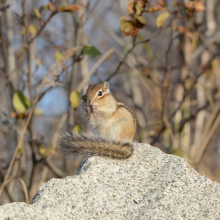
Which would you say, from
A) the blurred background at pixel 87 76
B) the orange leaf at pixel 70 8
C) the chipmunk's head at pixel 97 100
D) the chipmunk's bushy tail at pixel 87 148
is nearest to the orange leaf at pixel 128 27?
the blurred background at pixel 87 76

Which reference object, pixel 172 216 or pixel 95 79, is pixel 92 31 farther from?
pixel 172 216

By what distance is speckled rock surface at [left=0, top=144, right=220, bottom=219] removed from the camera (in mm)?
1579

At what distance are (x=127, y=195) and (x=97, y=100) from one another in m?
1.54

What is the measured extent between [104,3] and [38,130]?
2946 mm

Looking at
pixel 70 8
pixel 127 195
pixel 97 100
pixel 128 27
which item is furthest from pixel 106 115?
pixel 127 195

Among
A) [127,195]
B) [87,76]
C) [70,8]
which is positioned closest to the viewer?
[127,195]

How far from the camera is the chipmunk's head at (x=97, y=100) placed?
3.18 meters

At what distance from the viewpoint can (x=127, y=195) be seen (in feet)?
5.89

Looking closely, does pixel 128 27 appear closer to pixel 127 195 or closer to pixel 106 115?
pixel 106 115

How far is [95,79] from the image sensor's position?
24.5 feet

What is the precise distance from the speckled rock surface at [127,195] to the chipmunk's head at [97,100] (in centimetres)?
105

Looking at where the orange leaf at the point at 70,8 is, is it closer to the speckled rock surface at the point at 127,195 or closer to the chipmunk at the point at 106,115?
the chipmunk at the point at 106,115

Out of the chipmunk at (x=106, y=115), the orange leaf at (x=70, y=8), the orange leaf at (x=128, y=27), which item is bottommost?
the chipmunk at (x=106, y=115)

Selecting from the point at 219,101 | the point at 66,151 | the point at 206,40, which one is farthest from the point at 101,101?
Result: the point at 206,40
